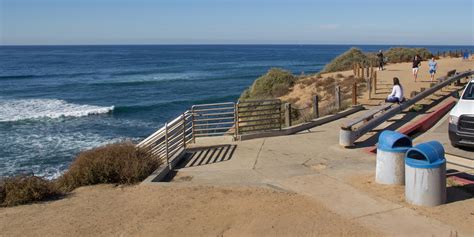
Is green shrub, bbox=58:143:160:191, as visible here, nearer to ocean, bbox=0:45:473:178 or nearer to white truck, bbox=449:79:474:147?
white truck, bbox=449:79:474:147

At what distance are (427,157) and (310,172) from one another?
289cm

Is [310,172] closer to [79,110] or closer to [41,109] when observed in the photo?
[79,110]

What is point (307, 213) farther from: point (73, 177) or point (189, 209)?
point (73, 177)

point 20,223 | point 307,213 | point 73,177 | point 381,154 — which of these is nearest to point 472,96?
point 381,154

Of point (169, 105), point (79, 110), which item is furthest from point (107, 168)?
point (169, 105)

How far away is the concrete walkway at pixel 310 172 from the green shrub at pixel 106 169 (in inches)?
29.7

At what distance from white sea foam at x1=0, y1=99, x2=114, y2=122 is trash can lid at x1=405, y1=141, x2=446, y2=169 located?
88.8ft

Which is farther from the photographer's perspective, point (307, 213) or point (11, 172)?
point (11, 172)

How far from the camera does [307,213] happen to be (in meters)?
7.03

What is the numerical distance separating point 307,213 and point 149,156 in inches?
158

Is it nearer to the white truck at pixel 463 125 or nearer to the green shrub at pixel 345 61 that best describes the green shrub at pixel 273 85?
the green shrub at pixel 345 61

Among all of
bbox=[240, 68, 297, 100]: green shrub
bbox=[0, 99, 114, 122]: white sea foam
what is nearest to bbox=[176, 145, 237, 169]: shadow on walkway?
bbox=[0, 99, 114, 122]: white sea foam

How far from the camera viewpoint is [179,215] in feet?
23.2

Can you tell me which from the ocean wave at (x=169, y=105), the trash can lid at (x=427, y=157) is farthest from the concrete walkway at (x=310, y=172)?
the ocean wave at (x=169, y=105)
